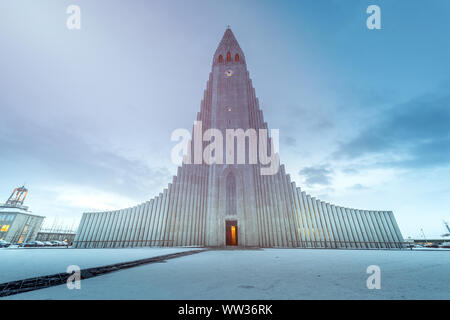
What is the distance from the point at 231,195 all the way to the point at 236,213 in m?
2.17

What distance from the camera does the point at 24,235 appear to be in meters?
47.2

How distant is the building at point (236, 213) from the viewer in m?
20.0

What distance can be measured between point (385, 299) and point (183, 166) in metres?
23.0

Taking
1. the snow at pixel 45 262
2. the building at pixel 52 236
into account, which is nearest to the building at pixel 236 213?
the snow at pixel 45 262

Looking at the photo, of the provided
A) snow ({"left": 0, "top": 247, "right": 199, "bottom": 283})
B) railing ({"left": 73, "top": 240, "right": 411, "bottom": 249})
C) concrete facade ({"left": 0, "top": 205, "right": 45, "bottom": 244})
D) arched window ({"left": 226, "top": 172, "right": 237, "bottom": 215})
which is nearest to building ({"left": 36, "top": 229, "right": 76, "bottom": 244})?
concrete facade ({"left": 0, "top": 205, "right": 45, "bottom": 244})

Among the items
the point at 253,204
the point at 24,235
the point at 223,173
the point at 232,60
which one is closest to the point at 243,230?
the point at 253,204

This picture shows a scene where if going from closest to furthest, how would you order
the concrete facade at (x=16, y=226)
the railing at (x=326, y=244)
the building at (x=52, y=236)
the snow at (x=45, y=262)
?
1. the snow at (x=45, y=262)
2. the railing at (x=326, y=244)
3. the concrete facade at (x=16, y=226)
4. the building at (x=52, y=236)

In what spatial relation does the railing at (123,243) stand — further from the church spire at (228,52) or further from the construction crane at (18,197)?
the construction crane at (18,197)

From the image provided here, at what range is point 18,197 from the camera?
5825 centimetres

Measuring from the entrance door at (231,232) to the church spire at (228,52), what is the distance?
2521cm

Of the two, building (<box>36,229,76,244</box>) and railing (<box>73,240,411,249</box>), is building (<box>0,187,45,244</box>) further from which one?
railing (<box>73,240,411,249</box>)

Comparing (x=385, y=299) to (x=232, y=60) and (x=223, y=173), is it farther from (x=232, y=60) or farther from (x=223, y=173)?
(x=232, y=60)

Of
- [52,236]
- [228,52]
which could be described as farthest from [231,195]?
[52,236]

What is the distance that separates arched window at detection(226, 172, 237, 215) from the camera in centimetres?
2038
